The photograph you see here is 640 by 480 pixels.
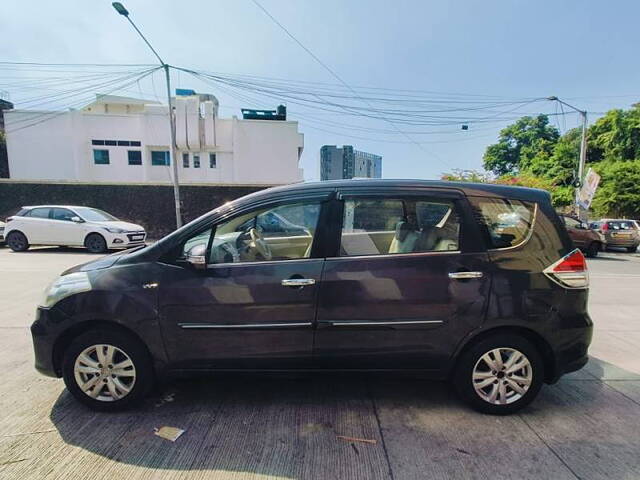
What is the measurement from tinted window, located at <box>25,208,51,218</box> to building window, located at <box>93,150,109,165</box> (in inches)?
692

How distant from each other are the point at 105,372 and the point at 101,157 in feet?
95.4

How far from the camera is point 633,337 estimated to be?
439 centimetres

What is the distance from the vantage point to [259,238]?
9.55 ft

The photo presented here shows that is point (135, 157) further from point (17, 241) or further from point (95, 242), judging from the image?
point (95, 242)

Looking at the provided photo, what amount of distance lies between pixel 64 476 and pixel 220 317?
4.06 feet

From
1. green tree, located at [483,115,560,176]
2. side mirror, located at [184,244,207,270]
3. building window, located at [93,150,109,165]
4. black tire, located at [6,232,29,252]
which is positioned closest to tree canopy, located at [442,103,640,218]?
green tree, located at [483,115,560,176]

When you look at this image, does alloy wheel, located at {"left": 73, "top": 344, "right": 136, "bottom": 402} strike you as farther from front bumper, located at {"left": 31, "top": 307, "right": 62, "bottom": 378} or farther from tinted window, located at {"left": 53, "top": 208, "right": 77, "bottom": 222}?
tinted window, located at {"left": 53, "top": 208, "right": 77, "bottom": 222}

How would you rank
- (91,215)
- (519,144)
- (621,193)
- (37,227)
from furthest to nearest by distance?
(519,144) → (621,193) → (91,215) → (37,227)

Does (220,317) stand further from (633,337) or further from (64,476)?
(633,337)

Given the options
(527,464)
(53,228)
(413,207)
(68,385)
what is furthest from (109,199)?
(527,464)

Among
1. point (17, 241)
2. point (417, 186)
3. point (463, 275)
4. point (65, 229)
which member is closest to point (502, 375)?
point (463, 275)

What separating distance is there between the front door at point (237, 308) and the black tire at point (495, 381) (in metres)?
1.21

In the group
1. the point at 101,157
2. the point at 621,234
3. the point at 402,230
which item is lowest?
the point at 621,234

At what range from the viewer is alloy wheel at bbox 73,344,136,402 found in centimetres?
258
